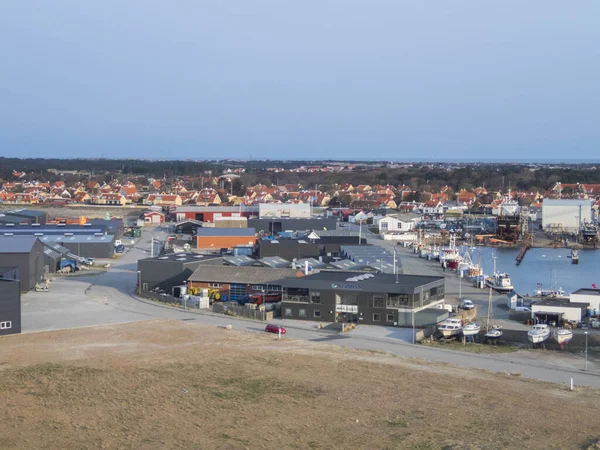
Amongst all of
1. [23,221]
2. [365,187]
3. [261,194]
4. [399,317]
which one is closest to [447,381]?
[399,317]

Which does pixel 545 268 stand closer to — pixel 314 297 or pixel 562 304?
pixel 562 304

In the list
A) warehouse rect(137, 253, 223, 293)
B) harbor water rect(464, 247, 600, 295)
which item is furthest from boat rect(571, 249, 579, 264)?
warehouse rect(137, 253, 223, 293)

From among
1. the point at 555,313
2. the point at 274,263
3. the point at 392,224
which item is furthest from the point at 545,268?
the point at 555,313

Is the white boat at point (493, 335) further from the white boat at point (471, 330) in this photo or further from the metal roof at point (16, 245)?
the metal roof at point (16, 245)

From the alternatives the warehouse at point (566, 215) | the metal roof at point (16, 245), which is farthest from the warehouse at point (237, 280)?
the warehouse at point (566, 215)

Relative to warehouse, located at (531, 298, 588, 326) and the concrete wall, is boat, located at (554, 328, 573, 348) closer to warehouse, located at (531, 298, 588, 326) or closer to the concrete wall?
warehouse, located at (531, 298, 588, 326)
